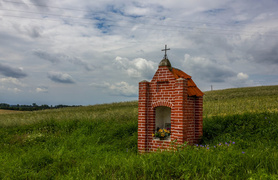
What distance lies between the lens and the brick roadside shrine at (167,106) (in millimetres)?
8273

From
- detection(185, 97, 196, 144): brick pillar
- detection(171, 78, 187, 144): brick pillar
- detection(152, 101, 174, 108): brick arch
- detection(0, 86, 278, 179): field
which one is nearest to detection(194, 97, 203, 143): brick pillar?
detection(185, 97, 196, 144): brick pillar

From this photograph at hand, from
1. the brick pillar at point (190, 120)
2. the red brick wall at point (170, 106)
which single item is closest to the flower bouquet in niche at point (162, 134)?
the red brick wall at point (170, 106)

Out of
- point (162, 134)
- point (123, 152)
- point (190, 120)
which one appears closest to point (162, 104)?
point (162, 134)

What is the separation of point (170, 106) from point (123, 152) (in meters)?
3.04

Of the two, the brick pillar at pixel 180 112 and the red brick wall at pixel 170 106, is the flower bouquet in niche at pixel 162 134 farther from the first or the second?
the brick pillar at pixel 180 112

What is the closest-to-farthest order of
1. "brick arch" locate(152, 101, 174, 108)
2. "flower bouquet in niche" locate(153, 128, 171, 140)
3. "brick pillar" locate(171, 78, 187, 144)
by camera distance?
"brick pillar" locate(171, 78, 187, 144) < "brick arch" locate(152, 101, 174, 108) < "flower bouquet in niche" locate(153, 128, 171, 140)

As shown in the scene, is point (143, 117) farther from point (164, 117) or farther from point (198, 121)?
point (198, 121)

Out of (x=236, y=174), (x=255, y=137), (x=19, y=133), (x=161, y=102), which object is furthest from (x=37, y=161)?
(x=255, y=137)

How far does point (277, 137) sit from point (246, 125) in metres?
1.53

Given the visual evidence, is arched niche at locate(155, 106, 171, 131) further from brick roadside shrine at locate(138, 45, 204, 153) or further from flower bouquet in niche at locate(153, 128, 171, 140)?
flower bouquet in niche at locate(153, 128, 171, 140)

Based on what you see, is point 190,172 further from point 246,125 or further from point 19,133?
point 19,133

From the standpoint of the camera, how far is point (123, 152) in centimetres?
955

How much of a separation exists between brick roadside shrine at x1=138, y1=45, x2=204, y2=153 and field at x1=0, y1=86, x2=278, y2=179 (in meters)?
0.71

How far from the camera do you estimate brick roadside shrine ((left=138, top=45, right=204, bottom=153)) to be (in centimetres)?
827
